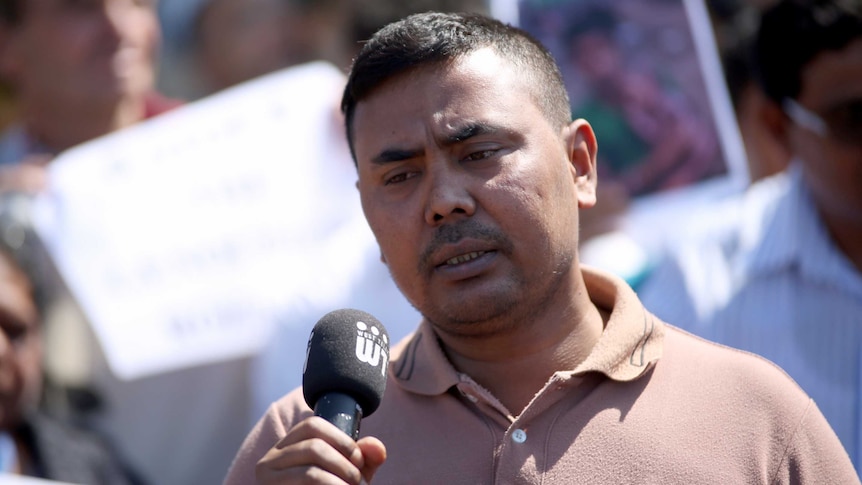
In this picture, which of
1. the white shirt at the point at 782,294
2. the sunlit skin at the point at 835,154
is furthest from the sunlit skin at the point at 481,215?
the sunlit skin at the point at 835,154

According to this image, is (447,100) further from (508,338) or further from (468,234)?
(508,338)

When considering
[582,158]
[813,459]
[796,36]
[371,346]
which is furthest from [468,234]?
[796,36]

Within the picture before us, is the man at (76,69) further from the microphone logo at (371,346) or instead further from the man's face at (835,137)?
the microphone logo at (371,346)

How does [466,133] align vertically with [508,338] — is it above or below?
above

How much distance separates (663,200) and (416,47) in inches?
96.0

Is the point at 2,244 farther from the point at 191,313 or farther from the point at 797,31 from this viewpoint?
the point at 797,31

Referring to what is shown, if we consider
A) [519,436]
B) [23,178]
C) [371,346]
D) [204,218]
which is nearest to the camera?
[371,346]

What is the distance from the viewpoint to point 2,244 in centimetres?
448

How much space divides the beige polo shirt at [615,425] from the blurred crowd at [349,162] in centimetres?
115

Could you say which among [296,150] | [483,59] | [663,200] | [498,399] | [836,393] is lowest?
[836,393]

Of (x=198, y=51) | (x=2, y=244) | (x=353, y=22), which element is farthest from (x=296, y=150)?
(x=198, y=51)

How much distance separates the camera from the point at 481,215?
2.28 m

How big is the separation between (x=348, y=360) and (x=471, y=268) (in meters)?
0.38

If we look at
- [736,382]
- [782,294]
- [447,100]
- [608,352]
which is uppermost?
[447,100]
